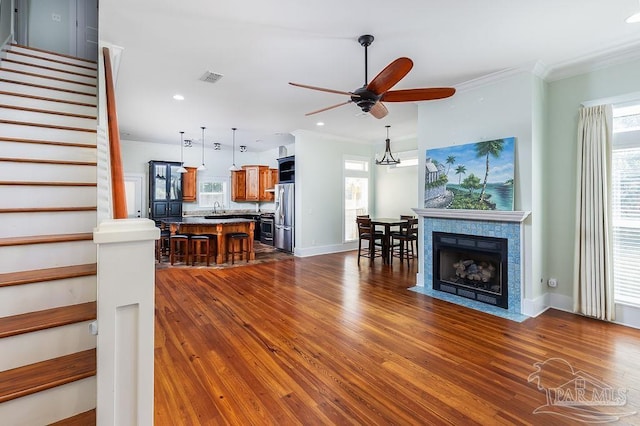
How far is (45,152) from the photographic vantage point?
265 centimetres

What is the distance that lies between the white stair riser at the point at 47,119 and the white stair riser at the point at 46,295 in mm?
2163

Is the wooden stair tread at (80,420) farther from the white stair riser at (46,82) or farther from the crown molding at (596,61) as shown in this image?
the crown molding at (596,61)

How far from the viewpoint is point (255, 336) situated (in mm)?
3117

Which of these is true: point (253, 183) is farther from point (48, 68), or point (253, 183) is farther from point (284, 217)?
point (48, 68)

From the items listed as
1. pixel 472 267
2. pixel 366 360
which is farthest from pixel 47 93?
pixel 472 267

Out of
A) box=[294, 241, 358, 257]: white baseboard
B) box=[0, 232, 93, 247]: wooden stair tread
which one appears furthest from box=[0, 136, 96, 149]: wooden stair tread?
box=[294, 241, 358, 257]: white baseboard

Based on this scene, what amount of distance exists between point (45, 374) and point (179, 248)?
5.70 m

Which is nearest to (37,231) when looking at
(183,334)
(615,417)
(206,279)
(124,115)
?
(183,334)

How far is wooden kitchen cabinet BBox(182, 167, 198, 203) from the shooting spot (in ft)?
28.7

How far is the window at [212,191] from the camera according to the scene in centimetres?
955

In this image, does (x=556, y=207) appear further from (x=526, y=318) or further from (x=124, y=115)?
(x=124, y=115)

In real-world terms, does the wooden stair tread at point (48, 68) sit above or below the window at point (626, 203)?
above

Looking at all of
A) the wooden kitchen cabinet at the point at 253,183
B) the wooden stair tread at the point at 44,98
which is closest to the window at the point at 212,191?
the wooden kitchen cabinet at the point at 253,183

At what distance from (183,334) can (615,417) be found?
3.59 m
